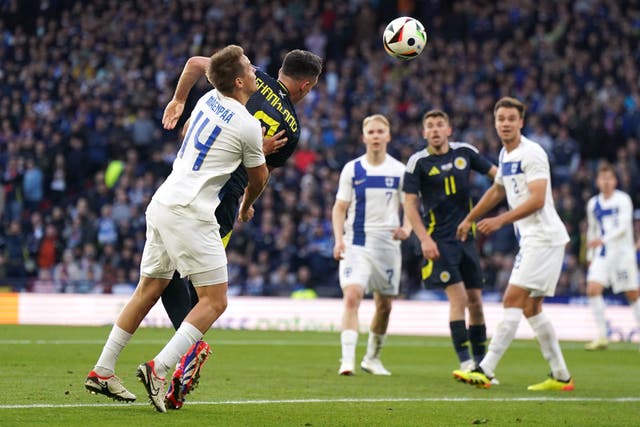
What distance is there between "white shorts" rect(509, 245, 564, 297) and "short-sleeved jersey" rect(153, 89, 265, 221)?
3852 mm

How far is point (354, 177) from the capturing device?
40.8 ft

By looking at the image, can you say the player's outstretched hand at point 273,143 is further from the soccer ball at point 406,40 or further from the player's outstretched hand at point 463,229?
the player's outstretched hand at point 463,229

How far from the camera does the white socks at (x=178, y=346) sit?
7211 millimetres

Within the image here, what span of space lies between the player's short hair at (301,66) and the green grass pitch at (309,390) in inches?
98.3

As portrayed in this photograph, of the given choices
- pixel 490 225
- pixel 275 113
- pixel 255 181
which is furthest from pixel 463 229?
pixel 255 181

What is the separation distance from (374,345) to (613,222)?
→ 6.39 metres

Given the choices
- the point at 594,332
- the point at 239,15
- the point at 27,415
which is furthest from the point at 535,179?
the point at 239,15

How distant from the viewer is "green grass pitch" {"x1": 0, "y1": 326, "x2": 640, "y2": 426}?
286 inches

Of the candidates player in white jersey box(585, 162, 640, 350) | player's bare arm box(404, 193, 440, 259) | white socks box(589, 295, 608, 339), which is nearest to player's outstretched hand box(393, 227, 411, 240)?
player's bare arm box(404, 193, 440, 259)

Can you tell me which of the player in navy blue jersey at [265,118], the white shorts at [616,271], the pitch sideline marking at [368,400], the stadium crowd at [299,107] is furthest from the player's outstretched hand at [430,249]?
the stadium crowd at [299,107]

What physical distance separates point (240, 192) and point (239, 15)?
21386mm

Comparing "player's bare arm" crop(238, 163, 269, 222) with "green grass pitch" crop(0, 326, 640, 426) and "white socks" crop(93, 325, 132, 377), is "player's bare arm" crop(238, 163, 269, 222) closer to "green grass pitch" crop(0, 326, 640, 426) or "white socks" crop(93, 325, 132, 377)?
"white socks" crop(93, 325, 132, 377)

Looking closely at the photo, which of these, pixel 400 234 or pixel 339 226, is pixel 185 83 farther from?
pixel 400 234

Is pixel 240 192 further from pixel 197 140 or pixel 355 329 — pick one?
pixel 355 329
